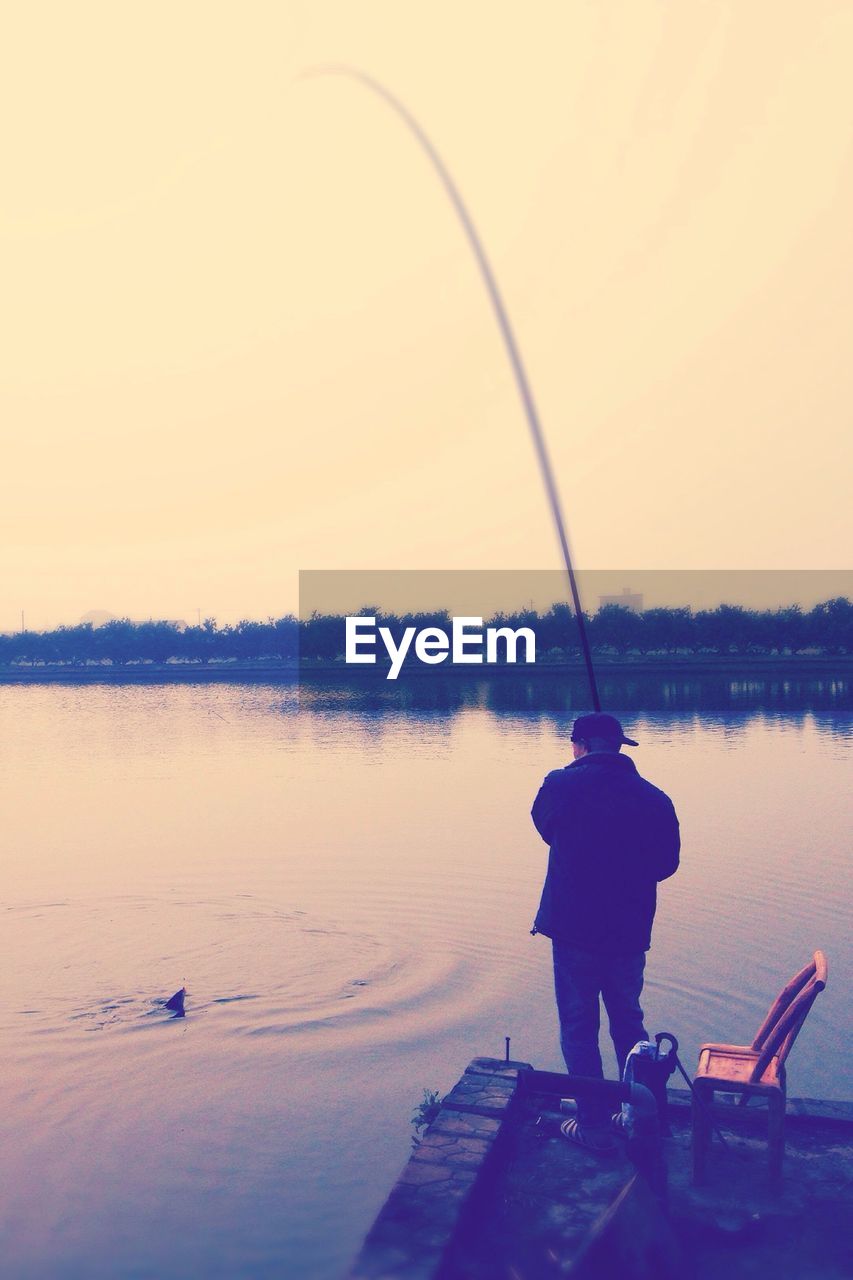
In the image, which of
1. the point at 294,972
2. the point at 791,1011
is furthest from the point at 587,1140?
the point at 294,972

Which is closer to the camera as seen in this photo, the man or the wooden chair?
the wooden chair

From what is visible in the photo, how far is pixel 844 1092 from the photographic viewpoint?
274 inches

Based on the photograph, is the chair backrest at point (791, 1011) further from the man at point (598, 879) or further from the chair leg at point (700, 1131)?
the man at point (598, 879)

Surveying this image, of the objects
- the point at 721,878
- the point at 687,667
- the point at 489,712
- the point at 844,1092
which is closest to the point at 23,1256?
the point at 844,1092

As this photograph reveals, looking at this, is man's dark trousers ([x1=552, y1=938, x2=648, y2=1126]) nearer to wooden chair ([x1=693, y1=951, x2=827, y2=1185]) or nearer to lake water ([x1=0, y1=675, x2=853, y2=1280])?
wooden chair ([x1=693, y1=951, x2=827, y2=1185])

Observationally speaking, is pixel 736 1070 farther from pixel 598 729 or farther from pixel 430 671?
pixel 430 671

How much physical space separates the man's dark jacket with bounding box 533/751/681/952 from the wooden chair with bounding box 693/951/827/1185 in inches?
26.8

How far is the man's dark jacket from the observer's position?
17.7ft

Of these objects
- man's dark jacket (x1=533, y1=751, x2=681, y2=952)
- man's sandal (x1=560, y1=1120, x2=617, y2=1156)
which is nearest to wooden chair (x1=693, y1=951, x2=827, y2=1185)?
man's sandal (x1=560, y1=1120, x2=617, y2=1156)

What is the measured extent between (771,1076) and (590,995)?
900 mm

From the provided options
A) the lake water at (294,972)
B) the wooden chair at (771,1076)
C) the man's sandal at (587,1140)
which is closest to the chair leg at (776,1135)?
the wooden chair at (771,1076)

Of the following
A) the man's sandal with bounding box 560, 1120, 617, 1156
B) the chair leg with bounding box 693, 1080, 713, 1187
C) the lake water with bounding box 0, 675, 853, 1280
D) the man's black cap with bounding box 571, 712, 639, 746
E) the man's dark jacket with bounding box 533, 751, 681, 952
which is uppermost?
the man's black cap with bounding box 571, 712, 639, 746

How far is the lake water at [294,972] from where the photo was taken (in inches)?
227

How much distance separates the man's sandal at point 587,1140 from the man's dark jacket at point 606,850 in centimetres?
79
